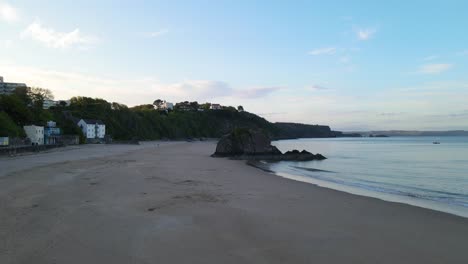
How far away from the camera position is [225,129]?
179 metres

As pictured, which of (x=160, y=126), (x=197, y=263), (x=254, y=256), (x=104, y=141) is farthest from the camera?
(x=160, y=126)

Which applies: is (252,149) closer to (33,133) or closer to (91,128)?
(33,133)

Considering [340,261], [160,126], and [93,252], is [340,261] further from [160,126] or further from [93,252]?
[160,126]

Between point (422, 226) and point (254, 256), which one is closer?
point (254, 256)

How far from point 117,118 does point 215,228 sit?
115 meters

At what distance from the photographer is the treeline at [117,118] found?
65975mm

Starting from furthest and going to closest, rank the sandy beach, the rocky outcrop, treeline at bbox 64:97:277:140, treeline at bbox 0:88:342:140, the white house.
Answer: treeline at bbox 64:97:277:140, the white house, treeline at bbox 0:88:342:140, the rocky outcrop, the sandy beach

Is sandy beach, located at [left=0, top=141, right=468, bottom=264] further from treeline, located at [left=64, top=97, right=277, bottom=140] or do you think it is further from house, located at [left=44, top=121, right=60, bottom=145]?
treeline, located at [left=64, top=97, right=277, bottom=140]

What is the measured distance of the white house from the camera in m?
86.1

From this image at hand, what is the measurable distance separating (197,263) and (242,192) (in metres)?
7.71

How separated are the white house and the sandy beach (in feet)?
262

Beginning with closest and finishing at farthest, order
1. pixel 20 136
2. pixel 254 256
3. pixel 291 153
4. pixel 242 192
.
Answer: pixel 254 256
pixel 242 192
pixel 291 153
pixel 20 136

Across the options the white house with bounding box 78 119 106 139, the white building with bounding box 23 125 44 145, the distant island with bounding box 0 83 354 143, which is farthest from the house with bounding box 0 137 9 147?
the white house with bounding box 78 119 106 139

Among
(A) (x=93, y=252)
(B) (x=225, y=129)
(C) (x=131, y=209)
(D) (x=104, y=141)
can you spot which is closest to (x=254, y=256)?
(A) (x=93, y=252)
